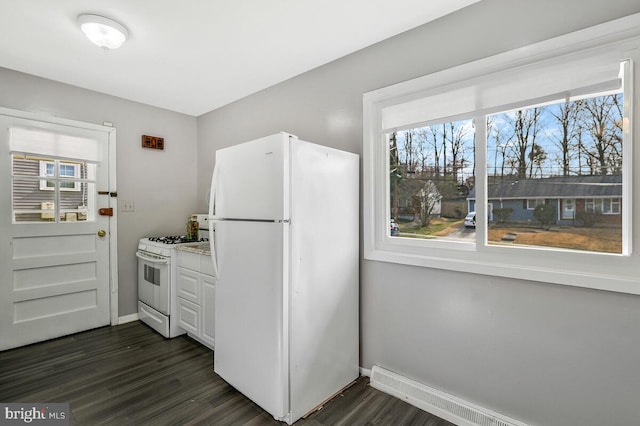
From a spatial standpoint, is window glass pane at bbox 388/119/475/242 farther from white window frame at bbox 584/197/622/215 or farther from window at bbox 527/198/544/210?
white window frame at bbox 584/197/622/215

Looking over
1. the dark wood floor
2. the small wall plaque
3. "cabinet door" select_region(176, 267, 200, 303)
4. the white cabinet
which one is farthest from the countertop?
the small wall plaque

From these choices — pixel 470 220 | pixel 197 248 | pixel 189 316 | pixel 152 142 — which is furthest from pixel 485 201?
pixel 152 142

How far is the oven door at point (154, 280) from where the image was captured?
2936 mm

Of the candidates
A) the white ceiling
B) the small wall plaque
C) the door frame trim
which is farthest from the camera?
the small wall plaque

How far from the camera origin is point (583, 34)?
144 centimetres

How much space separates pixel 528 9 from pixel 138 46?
2.50 metres

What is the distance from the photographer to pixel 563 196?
→ 1.60 meters

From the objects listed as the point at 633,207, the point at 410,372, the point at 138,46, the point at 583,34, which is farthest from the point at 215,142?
the point at 633,207

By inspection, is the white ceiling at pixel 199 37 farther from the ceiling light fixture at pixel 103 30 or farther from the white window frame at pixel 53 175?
the white window frame at pixel 53 175

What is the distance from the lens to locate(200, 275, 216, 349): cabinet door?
2.56m

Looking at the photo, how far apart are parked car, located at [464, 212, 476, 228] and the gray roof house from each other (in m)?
0.07

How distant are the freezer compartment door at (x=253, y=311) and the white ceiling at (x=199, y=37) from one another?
1296mm

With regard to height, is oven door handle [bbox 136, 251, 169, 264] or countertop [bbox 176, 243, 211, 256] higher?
countertop [bbox 176, 243, 211, 256]

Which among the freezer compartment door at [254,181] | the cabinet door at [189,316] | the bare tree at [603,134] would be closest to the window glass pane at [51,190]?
the cabinet door at [189,316]
